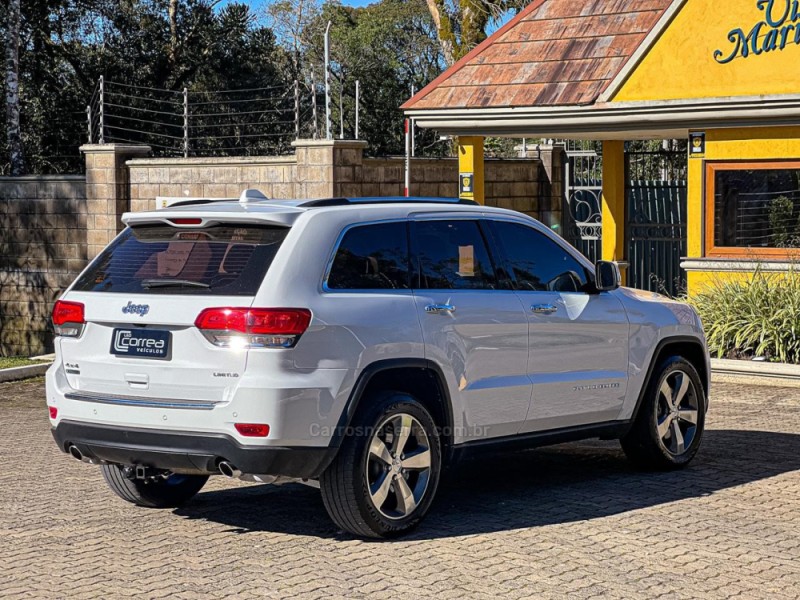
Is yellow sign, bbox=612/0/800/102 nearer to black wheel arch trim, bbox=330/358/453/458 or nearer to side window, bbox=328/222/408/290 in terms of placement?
side window, bbox=328/222/408/290

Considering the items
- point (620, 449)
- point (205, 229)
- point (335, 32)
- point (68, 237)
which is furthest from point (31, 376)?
point (335, 32)

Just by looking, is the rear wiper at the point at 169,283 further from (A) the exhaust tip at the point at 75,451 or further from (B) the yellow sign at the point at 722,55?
(B) the yellow sign at the point at 722,55

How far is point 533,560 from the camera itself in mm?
7039

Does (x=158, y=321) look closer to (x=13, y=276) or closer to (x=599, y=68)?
(x=599, y=68)

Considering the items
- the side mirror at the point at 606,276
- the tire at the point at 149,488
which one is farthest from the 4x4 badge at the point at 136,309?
the side mirror at the point at 606,276

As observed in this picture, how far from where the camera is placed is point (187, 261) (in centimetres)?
747

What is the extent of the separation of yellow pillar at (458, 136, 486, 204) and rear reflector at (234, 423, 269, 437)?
12.4 meters

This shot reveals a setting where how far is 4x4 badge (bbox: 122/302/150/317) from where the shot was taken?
24.1ft

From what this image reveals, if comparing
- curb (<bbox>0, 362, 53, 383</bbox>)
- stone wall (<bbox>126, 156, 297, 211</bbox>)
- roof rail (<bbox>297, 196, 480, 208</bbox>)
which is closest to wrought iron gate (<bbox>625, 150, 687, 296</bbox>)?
stone wall (<bbox>126, 156, 297, 211</bbox>)

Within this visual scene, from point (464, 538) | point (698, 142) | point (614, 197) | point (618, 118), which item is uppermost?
point (618, 118)

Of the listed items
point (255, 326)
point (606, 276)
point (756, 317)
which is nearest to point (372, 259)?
point (255, 326)

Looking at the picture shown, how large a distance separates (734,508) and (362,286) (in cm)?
270

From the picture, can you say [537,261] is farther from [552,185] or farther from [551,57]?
[552,185]

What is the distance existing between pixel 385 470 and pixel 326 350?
2.65ft
